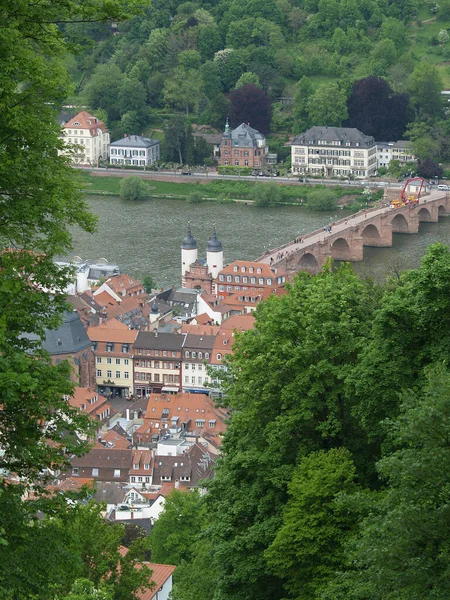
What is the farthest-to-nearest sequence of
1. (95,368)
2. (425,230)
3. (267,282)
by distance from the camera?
(425,230), (267,282), (95,368)

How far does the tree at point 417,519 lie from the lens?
43.3 feet

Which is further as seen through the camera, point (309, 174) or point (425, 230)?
point (309, 174)

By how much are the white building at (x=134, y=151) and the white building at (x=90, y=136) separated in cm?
137

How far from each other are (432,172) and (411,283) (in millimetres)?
80195

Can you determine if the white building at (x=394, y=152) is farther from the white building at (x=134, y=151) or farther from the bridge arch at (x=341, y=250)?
the bridge arch at (x=341, y=250)

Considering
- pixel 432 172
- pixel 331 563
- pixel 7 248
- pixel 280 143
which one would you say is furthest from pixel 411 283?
pixel 280 143

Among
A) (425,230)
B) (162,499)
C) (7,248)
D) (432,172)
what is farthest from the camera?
(432,172)

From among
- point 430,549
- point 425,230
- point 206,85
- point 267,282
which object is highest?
point 206,85

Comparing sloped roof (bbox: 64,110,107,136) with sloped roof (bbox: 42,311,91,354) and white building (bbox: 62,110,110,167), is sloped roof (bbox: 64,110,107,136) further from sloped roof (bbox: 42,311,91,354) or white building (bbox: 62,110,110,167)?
sloped roof (bbox: 42,311,91,354)

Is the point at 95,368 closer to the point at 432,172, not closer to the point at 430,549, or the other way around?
the point at 430,549

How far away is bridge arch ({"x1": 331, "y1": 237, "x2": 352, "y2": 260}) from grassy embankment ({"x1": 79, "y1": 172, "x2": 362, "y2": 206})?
14959mm

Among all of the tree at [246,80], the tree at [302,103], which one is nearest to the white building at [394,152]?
the tree at [302,103]

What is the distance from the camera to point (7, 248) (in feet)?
39.3

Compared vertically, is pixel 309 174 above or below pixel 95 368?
above
